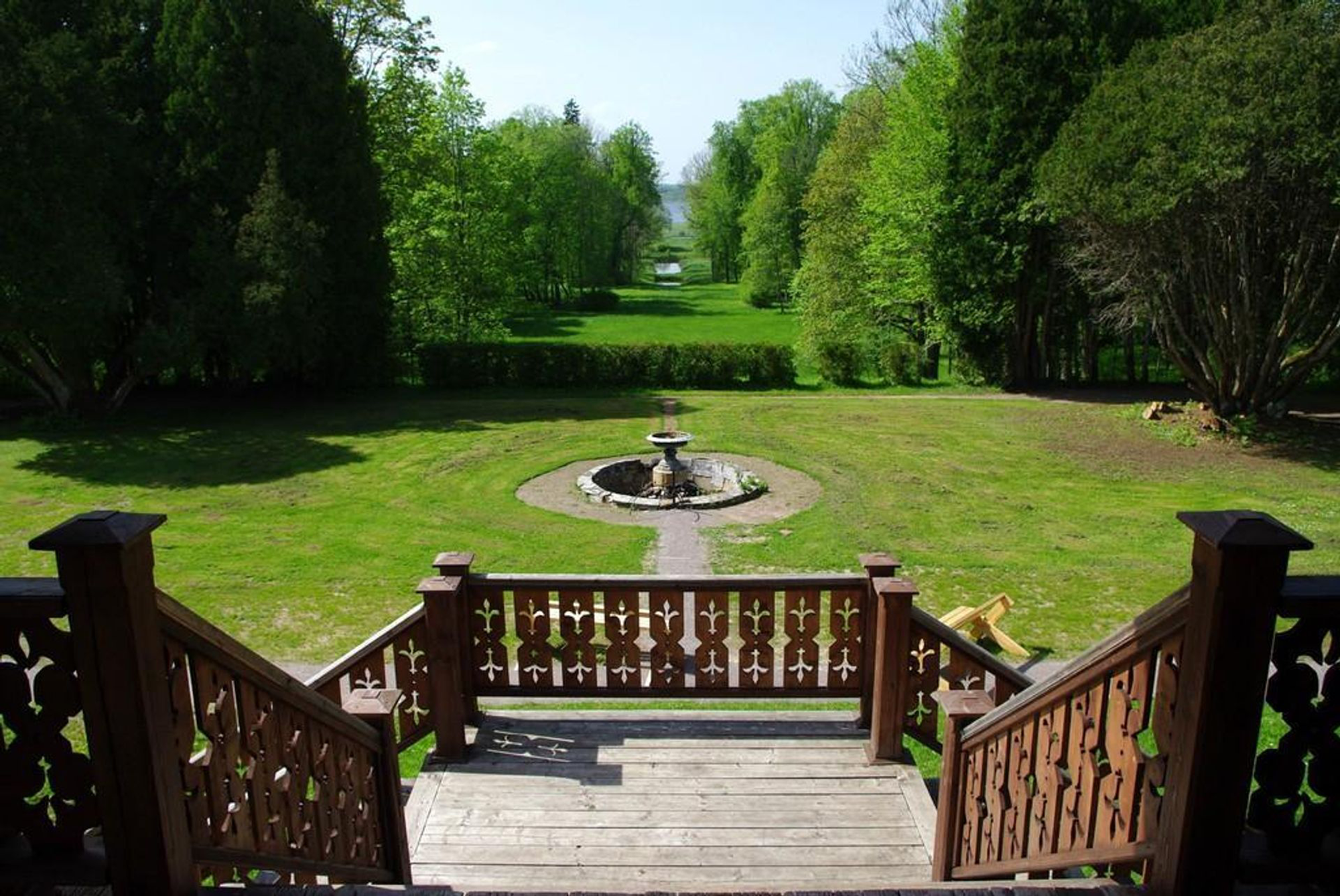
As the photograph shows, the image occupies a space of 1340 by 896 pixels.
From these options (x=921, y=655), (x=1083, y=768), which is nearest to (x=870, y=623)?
(x=921, y=655)

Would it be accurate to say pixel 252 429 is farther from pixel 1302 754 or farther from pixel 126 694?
pixel 1302 754

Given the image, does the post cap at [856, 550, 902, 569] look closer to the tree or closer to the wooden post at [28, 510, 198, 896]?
the wooden post at [28, 510, 198, 896]

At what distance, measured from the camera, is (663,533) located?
12227 mm

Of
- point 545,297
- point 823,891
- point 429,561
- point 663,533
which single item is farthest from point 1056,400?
point 545,297

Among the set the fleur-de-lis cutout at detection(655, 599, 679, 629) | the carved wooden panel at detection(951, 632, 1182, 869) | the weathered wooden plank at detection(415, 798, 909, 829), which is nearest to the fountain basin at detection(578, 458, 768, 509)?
the fleur-de-lis cutout at detection(655, 599, 679, 629)

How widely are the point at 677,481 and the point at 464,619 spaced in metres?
9.30

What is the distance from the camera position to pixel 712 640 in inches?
232

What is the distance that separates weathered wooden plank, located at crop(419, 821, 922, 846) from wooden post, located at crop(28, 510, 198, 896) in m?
2.33

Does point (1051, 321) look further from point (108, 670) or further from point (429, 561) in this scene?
point (108, 670)

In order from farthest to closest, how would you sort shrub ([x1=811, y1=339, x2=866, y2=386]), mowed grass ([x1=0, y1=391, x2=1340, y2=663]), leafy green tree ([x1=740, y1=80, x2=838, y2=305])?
1. leafy green tree ([x1=740, y1=80, x2=838, y2=305])
2. shrub ([x1=811, y1=339, x2=866, y2=386])
3. mowed grass ([x1=0, y1=391, x2=1340, y2=663])

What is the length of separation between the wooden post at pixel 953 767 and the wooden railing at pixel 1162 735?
1.28ft

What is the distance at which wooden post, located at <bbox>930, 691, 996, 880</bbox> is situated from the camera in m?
4.19

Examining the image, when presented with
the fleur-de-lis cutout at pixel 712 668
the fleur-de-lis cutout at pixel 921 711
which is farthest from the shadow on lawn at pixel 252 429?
the fleur-de-lis cutout at pixel 921 711

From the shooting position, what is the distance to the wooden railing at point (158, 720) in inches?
89.7
